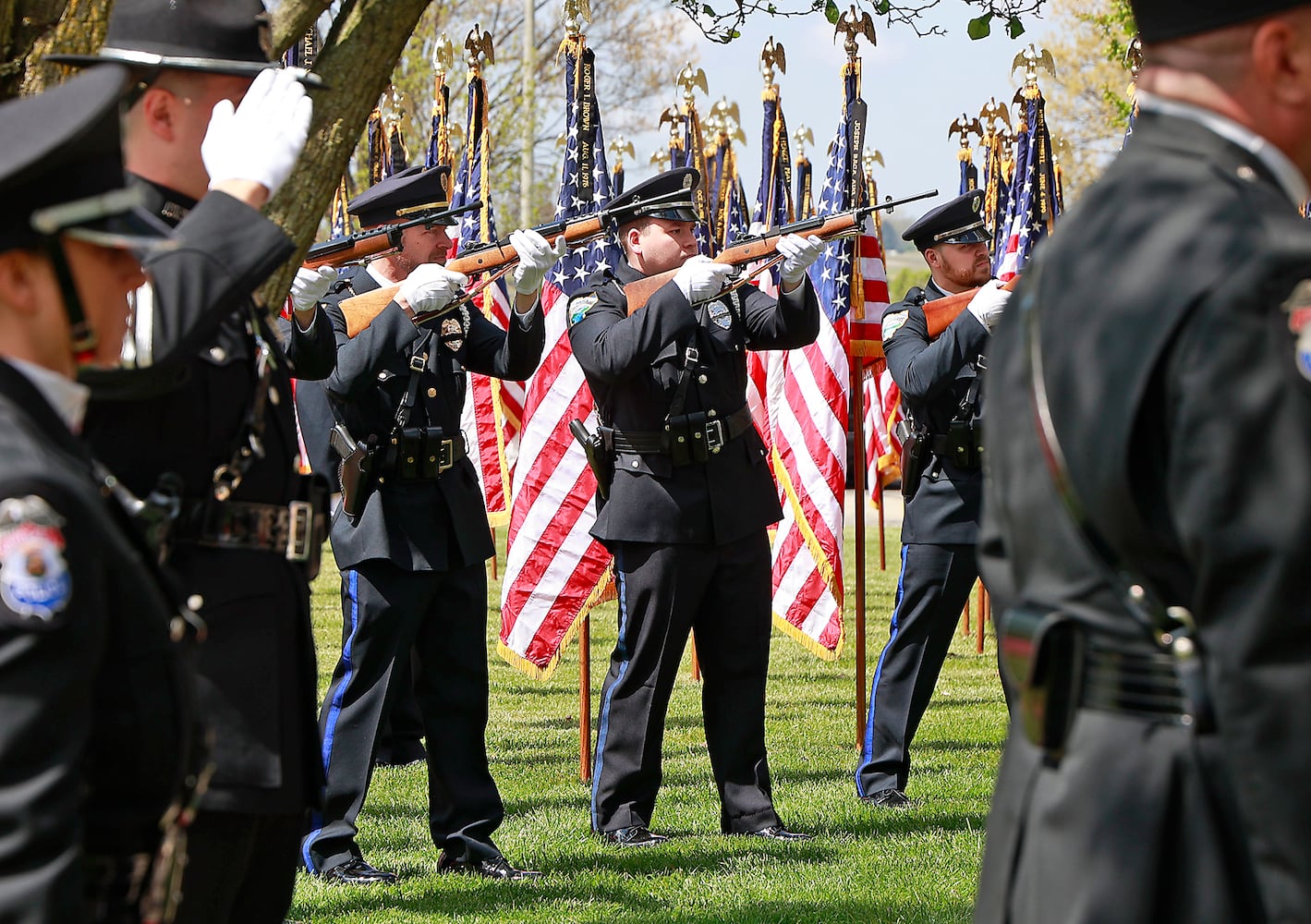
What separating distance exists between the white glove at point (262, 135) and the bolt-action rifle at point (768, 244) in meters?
3.34

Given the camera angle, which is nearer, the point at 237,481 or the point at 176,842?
the point at 176,842

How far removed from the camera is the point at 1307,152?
2162 mm

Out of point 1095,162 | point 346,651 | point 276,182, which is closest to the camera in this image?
point 276,182

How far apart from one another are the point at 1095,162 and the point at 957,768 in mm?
26023

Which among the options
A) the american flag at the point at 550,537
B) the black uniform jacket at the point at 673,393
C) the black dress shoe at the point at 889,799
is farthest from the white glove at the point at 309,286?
the black dress shoe at the point at 889,799

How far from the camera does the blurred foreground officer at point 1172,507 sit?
1.90 m

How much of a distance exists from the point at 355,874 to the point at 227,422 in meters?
2.99

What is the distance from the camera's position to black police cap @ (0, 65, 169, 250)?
206 cm

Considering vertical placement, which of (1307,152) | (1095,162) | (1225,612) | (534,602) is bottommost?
(534,602)

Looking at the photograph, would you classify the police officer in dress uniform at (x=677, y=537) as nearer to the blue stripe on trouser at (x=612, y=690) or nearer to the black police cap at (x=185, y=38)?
the blue stripe on trouser at (x=612, y=690)

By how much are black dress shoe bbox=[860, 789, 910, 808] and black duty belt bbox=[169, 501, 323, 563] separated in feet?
13.5

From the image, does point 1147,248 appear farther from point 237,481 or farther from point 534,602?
point 534,602

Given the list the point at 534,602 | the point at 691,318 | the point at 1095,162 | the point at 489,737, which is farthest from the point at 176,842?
the point at 1095,162

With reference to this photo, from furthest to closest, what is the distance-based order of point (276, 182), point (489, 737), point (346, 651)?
point (489, 737), point (346, 651), point (276, 182)
